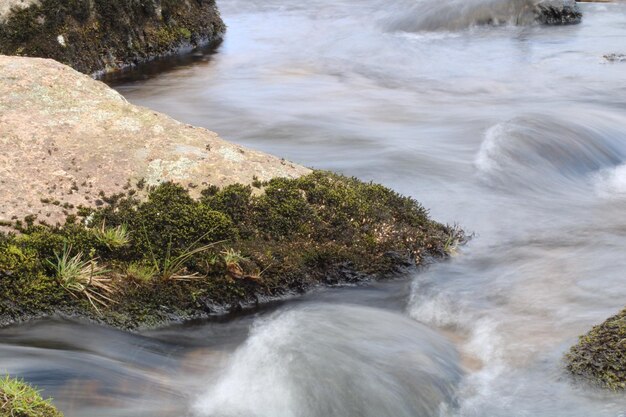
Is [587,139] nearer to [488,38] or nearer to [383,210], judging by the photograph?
[383,210]

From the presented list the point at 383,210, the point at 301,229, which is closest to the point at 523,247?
the point at 383,210

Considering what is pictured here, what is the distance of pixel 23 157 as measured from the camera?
5812 millimetres

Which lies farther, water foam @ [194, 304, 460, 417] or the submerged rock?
the submerged rock

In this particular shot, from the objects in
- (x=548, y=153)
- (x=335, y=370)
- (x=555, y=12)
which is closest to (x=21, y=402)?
(x=335, y=370)

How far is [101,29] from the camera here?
1285cm

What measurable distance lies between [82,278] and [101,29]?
28.2 feet

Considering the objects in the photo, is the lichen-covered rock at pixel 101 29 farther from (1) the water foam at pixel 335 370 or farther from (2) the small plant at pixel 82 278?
(1) the water foam at pixel 335 370

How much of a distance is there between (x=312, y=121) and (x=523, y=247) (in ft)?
13.6

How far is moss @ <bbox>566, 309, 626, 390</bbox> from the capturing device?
15.4 ft

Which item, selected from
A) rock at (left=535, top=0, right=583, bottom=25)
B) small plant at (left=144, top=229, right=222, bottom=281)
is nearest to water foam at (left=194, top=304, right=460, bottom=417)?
small plant at (left=144, top=229, right=222, bottom=281)

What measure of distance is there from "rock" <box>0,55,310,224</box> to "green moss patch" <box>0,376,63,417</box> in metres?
1.75

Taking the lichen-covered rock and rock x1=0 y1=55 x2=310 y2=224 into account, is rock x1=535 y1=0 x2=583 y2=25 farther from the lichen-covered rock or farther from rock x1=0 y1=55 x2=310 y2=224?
rock x1=0 y1=55 x2=310 y2=224

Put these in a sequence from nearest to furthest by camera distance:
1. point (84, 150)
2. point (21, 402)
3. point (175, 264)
Answer: 1. point (21, 402)
2. point (175, 264)
3. point (84, 150)

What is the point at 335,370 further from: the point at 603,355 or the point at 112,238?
the point at 112,238
